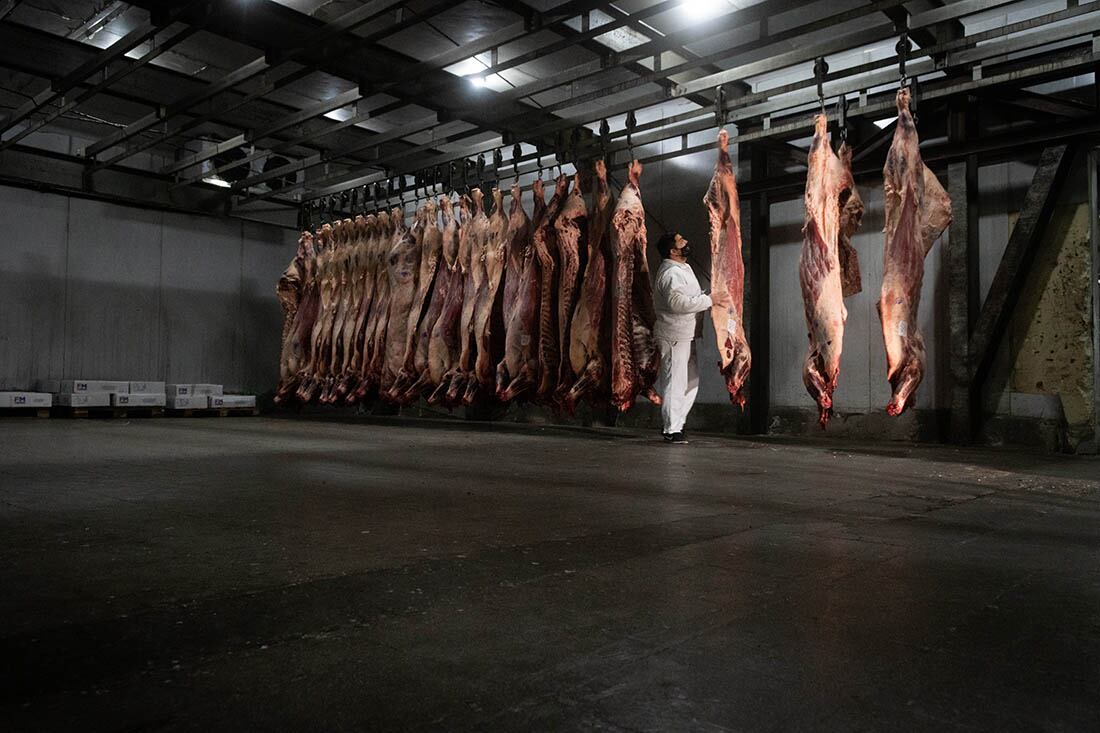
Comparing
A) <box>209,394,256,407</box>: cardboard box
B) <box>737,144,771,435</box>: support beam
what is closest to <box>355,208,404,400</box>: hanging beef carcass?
<box>209,394,256,407</box>: cardboard box

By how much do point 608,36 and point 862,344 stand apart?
4714 mm

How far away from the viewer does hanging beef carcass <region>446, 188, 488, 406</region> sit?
9859 mm

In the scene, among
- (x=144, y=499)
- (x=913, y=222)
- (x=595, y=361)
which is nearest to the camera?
(x=144, y=499)

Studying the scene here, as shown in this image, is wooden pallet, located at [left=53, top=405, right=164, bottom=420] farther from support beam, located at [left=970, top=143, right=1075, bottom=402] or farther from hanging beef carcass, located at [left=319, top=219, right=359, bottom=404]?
support beam, located at [left=970, top=143, right=1075, bottom=402]

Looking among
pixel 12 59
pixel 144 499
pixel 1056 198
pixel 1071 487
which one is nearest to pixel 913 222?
pixel 1056 198

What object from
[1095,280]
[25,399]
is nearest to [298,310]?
[25,399]

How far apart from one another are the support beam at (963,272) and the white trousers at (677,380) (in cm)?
277

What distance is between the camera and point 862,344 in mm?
9242

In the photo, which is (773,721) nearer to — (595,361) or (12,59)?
(595,361)

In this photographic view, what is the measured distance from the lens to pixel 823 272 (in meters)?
7.04

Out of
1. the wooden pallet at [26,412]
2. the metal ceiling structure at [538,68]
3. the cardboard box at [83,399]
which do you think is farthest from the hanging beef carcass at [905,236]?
the wooden pallet at [26,412]

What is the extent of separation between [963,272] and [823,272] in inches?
88.9

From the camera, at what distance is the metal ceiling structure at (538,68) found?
7109mm

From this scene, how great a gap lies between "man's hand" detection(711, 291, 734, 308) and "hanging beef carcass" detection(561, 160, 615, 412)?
1.49m
